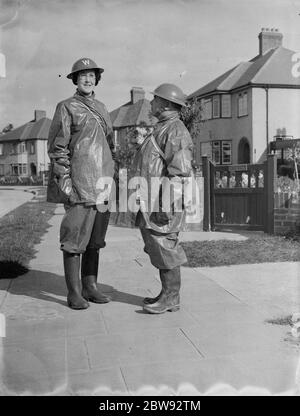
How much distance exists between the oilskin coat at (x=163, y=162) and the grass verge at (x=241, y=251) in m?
2.25

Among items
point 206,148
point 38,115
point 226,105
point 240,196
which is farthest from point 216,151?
point 38,115

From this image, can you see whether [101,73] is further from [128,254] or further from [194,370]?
[128,254]

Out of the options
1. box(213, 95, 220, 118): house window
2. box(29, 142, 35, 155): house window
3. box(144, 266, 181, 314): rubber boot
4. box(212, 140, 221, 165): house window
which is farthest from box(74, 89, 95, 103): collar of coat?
box(29, 142, 35, 155): house window

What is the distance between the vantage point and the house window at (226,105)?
118 ft

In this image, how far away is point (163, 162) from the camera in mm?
4152

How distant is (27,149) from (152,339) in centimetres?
6993

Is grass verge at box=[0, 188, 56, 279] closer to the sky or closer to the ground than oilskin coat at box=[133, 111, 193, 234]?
closer to the ground

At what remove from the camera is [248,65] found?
122 feet

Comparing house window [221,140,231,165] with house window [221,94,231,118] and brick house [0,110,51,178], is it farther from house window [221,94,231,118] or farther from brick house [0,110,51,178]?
brick house [0,110,51,178]

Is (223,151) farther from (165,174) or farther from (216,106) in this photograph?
(165,174)

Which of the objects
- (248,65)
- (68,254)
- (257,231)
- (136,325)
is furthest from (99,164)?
(248,65)

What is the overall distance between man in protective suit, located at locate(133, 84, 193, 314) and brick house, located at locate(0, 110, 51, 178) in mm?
62352

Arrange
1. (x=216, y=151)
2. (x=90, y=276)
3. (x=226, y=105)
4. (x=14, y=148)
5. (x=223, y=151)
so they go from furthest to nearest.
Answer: (x=14, y=148) < (x=216, y=151) < (x=223, y=151) < (x=226, y=105) < (x=90, y=276)

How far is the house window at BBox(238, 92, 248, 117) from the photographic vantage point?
34.1 meters
